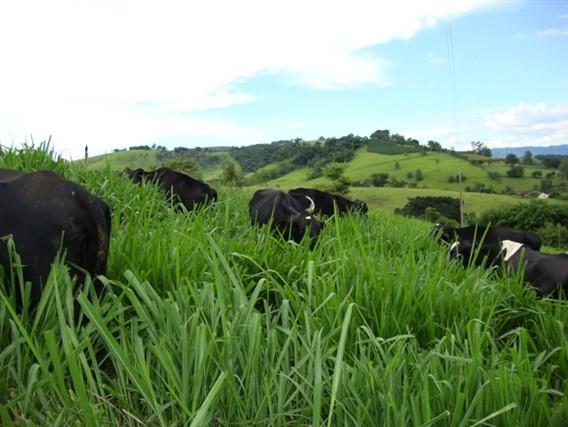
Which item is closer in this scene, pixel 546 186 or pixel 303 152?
pixel 546 186

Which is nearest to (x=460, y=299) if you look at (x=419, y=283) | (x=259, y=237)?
(x=419, y=283)

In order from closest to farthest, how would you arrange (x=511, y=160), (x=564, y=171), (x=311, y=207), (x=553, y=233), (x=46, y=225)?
(x=46, y=225) → (x=311, y=207) → (x=553, y=233) → (x=564, y=171) → (x=511, y=160)

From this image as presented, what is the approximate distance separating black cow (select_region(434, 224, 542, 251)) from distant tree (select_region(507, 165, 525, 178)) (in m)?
86.1

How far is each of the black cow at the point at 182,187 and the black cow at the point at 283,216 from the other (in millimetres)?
936

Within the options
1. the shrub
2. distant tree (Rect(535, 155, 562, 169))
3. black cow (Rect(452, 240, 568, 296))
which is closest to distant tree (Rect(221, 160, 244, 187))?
black cow (Rect(452, 240, 568, 296))

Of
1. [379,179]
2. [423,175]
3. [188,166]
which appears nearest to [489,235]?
[188,166]

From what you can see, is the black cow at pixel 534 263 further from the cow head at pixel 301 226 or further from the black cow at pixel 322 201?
the black cow at pixel 322 201

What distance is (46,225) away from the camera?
217 cm

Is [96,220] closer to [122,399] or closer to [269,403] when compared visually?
[122,399]

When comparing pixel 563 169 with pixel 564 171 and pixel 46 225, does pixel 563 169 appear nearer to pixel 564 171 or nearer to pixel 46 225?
pixel 564 171

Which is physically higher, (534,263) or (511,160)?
(534,263)

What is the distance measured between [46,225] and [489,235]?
420 cm

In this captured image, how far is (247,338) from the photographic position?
6.38 ft

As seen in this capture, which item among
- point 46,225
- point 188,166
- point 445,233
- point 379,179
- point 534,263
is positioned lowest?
Result: point 379,179
